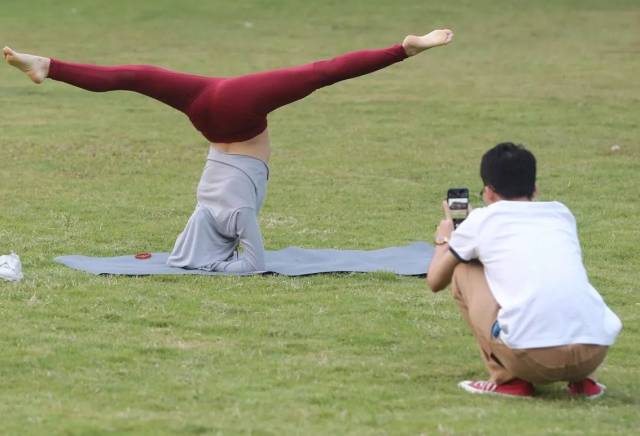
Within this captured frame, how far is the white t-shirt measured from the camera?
6059 mm

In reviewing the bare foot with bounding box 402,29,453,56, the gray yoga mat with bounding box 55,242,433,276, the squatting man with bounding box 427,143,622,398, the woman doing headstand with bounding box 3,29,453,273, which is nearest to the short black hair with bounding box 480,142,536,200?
the squatting man with bounding box 427,143,622,398

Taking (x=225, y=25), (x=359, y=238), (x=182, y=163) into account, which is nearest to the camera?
(x=359, y=238)

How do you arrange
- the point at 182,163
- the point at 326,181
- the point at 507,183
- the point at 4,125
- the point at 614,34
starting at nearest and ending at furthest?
the point at 507,183
the point at 326,181
the point at 182,163
the point at 4,125
the point at 614,34

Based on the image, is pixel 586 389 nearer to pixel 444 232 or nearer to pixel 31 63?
pixel 444 232

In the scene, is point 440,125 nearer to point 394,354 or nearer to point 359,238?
point 359,238

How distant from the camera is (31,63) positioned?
29.8ft

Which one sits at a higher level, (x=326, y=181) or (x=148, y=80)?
(x=148, y=80)

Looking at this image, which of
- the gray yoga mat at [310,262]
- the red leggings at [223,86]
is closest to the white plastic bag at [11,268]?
the gray yoga mat at [310,262]

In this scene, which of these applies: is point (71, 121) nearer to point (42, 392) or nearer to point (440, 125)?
point (440, 125)

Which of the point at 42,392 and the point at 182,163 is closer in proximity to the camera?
the point at 42,392

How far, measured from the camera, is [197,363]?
22.9 feet

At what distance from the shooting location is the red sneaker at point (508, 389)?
20.8 ft

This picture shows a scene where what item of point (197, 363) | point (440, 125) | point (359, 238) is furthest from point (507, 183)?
point (440, 125)

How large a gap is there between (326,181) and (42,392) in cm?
844
